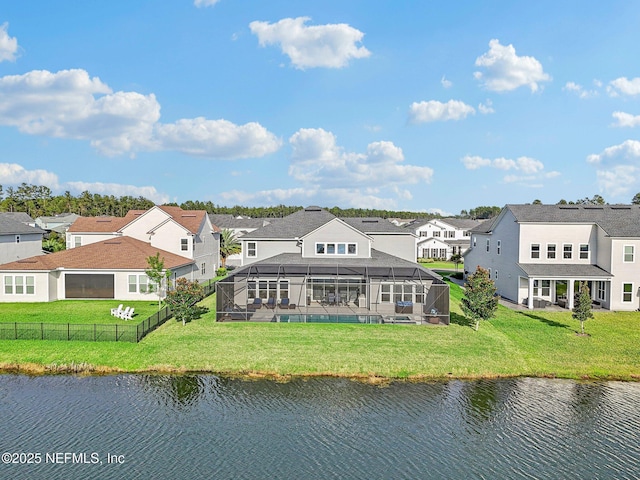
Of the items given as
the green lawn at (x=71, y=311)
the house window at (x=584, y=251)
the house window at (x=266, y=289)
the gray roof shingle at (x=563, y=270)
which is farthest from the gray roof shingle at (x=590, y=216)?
the green lawn at (x=71, y=311)

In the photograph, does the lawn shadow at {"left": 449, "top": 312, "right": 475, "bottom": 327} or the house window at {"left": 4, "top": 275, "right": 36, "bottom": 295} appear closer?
the lawn shadow at {"left": 449, "top": 312, "right": 475, "bottom": 327}

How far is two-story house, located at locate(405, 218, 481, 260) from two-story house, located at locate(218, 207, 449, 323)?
131ft

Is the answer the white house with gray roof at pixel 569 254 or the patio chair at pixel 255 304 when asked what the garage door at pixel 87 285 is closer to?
the patio chair at pixel 255 304

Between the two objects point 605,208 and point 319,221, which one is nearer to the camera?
point 605,208

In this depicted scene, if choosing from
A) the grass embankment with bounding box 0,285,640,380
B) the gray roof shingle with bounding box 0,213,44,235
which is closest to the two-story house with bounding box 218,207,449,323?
the grass embankment with bounding box 0,285,640,380

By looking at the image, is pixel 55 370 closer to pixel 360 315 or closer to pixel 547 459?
pixel 360 315

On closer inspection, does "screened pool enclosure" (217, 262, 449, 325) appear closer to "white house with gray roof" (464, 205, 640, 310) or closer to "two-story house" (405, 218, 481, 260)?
"white house with gray roof" (464, 205, 640, 310)

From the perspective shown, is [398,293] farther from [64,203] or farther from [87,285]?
[64,203]

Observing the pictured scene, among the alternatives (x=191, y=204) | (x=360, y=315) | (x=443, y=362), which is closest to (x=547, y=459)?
(x=443, y=362)

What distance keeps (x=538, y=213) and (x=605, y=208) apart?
20.3 ft

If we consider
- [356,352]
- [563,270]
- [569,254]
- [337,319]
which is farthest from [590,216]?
[356,352]

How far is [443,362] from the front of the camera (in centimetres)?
2183

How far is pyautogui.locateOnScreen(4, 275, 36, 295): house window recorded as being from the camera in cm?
3381

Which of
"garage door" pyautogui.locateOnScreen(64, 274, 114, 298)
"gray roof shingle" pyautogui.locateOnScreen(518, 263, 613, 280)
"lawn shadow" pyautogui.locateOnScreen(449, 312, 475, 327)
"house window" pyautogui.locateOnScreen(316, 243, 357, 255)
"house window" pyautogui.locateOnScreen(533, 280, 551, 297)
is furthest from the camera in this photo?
"house window" pyautogui.locateOnScreen(316, 243, 357, 255)
